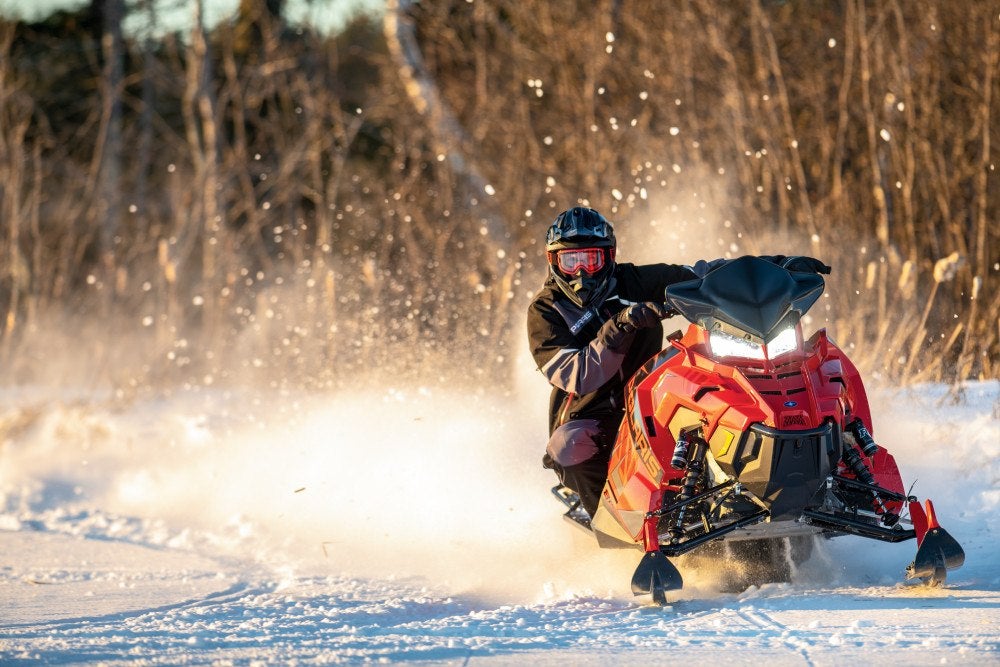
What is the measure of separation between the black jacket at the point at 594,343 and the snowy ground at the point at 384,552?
2.36 ft

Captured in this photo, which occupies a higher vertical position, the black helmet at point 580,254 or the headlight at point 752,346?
the black helmet at point 580,254

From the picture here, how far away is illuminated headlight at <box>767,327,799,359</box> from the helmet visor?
116 cm

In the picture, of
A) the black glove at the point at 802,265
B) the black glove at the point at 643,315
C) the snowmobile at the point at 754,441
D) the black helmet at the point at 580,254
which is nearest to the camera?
the snowmobile at the point at 754,441

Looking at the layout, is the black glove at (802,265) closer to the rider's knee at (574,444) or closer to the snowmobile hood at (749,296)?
the snowmobile hood at (749,296)

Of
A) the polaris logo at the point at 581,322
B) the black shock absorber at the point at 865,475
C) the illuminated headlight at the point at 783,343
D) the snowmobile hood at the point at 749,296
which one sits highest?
the polaris logo at the point at 581,322

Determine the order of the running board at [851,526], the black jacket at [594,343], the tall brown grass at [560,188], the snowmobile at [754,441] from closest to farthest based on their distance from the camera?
the snowmobile at [754,441]
the running board at [851,526]
the black jacket at [594,343]
the tall brown grass at [560,188]

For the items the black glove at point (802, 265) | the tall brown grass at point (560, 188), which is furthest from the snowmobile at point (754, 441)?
the tall brown grass at point (560, 188)

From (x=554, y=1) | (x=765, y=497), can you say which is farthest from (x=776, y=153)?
(x=765, y=497)

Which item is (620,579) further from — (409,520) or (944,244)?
(944,244)

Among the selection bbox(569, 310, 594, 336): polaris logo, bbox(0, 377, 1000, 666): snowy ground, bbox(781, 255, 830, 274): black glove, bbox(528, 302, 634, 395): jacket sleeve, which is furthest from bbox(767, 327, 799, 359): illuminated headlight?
bbox(569, 310, 594, 336): polaris logo

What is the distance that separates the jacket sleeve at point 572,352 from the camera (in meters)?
5.21

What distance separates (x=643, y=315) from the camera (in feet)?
16.3

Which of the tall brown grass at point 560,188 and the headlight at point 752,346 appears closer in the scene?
the headlight at point 752,346

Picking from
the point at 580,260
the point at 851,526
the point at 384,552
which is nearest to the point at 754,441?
the point at 851,526
